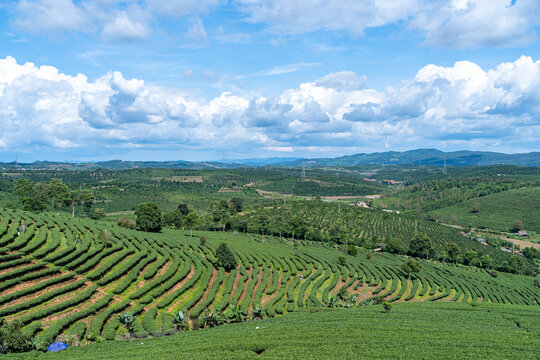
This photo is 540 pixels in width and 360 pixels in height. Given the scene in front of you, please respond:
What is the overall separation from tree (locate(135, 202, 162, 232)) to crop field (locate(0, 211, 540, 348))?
14.8m

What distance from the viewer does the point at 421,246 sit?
9212cm

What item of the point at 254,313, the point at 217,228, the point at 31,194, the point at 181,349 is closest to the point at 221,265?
the point at 254,313

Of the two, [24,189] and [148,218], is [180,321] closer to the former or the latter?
[148,218]

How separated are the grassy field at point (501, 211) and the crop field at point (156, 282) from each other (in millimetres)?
98936

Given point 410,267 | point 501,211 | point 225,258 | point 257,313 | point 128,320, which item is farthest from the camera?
point 501,211

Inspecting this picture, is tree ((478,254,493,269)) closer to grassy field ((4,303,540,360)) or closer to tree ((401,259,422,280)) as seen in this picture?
tree ((401,259,422,280))

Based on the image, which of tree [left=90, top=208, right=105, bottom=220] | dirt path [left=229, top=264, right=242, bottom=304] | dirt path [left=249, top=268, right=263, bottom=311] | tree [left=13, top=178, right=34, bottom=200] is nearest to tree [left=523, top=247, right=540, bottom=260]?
dirt path [left=249, top=268, right=263, bottom=311]

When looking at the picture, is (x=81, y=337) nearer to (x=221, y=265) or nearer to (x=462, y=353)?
(x=221, y=265)

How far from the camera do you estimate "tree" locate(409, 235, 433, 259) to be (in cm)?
9188

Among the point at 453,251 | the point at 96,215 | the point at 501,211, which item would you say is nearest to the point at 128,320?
the point at 96,215

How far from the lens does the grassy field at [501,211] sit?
15256 cm

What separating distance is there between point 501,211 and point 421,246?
109 meters

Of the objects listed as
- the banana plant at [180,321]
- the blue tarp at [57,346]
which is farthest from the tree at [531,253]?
the blue tarp at [57,346]

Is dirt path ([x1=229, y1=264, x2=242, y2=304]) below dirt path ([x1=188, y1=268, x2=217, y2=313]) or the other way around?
below
